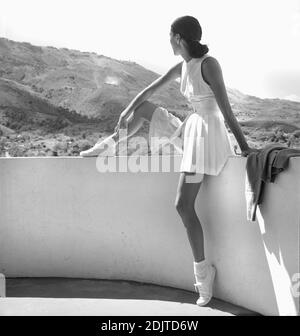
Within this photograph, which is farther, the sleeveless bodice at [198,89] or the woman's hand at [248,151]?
the sleeveless bodice at [198,89]

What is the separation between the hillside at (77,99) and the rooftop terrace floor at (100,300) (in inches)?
772

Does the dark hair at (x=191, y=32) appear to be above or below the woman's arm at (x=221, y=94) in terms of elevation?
above

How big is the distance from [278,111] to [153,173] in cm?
3658

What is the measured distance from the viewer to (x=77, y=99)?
130ft

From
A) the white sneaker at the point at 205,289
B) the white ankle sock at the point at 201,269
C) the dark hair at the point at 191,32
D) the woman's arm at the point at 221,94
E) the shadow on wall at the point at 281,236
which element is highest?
the dark hair at the point at 191,32

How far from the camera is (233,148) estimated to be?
277 centimetres

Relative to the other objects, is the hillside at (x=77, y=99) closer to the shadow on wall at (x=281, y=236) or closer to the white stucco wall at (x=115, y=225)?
the white stucco wall at (x=115, y=225)

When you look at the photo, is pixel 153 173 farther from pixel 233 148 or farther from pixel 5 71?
pixel 5 71

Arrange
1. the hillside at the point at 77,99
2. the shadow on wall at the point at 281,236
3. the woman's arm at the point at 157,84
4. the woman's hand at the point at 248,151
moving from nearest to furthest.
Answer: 1. the shadow on wall at the point at 281,236
2. the woman's hand at the point at 248,151
3. the woman's arm at the point at 157,84
4. the hillside at the point at 77,99

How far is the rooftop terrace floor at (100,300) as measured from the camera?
2.66 meters

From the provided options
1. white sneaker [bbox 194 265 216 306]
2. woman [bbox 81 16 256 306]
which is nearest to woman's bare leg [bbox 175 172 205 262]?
woman [bbox 81 16 256 306]

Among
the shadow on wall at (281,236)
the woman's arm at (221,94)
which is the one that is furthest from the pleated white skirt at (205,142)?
the shadow on wall at (281,236)

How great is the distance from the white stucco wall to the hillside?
19361 mm

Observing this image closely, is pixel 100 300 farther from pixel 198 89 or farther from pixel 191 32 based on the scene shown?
pixel 191 32
